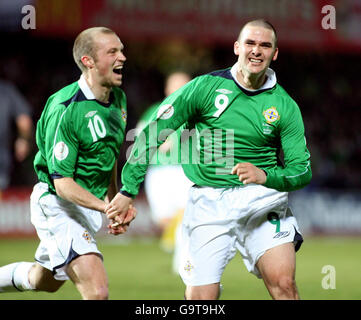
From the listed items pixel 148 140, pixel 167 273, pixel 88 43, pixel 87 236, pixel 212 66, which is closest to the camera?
pixel 148 140

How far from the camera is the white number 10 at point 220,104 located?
16.2ft

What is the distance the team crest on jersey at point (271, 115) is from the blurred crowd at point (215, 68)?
9.52m

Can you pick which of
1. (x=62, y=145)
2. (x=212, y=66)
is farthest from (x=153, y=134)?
(x=212, y=66)

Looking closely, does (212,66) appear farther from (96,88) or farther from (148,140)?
(148,140)

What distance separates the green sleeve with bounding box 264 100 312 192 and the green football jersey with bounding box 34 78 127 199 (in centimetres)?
109

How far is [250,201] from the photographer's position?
195 inches

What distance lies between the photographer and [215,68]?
19.6 meters

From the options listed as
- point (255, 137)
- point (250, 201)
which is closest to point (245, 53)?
point (255, 137)

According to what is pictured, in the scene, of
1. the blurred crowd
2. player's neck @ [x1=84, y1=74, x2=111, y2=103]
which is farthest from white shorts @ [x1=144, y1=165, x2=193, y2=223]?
the blurred crowd

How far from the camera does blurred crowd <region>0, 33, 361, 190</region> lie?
53.7 ft

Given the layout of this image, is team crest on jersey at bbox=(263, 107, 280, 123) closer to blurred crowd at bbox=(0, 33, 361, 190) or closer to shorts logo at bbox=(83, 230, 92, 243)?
shorts logo at bbox=(83, 230, 92, 243)

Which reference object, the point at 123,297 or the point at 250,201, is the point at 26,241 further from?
the point at 250,201

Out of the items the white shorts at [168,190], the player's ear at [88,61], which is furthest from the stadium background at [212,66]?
the player's ear at [88,61]

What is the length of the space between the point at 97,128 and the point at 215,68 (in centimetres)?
1475
